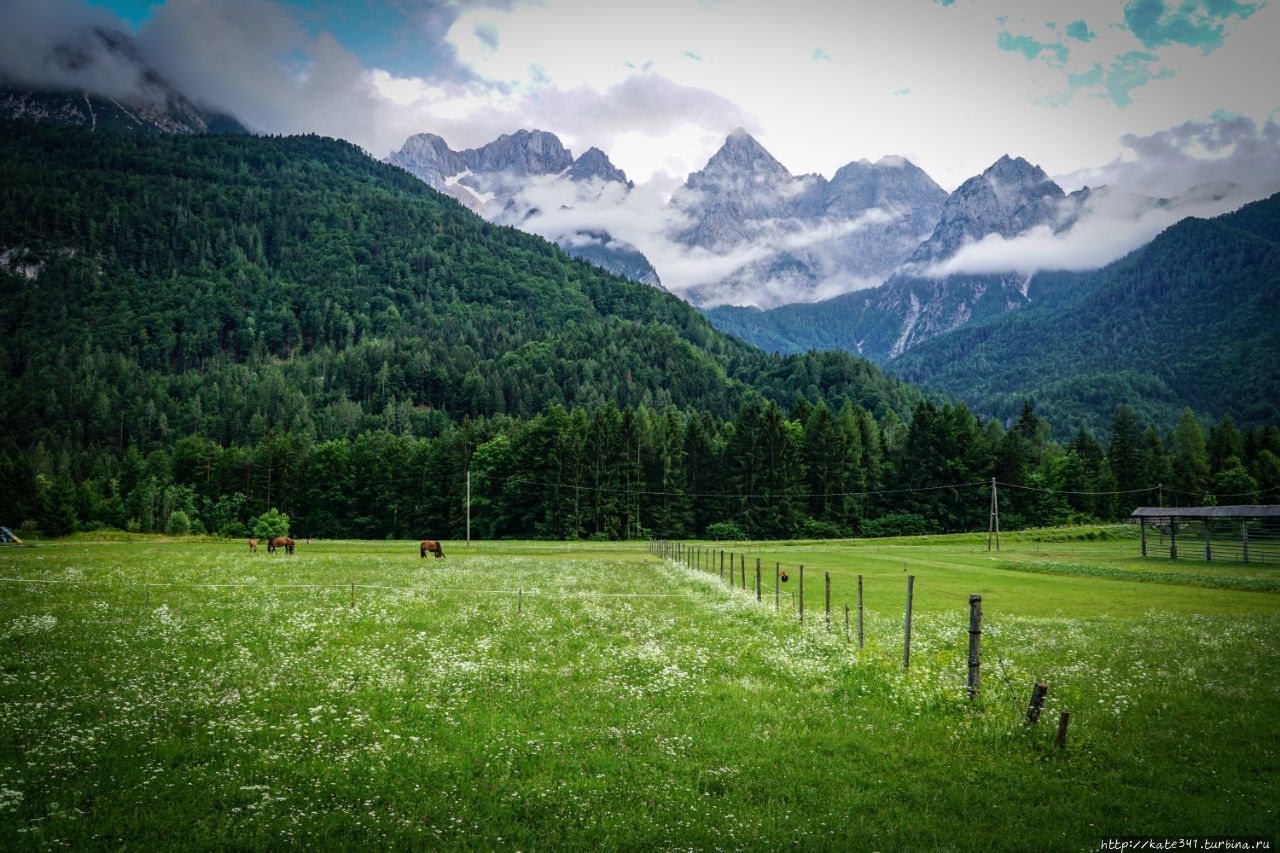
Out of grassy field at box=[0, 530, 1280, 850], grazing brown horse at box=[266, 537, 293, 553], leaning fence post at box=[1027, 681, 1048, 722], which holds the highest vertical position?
leaning fence post at box=[1027, 681, 1048, 722]

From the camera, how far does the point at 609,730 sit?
1387cm

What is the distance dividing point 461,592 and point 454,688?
20.3 m

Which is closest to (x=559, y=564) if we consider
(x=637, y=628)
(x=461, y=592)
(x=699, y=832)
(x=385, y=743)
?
(x=461, y=592)

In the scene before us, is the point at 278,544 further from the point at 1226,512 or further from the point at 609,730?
the point at 1226,512

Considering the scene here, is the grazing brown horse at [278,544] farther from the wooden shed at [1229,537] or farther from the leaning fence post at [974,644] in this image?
the wooden shed at [1229,537]

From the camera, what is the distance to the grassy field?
1003cm

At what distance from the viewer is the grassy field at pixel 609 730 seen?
10.0 meters

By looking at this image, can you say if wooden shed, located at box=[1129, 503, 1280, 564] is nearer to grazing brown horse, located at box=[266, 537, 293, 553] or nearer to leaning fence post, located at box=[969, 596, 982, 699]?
leaning fence post, located at box=[969, 596, 982, 699]

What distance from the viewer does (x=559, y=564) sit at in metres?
59.8

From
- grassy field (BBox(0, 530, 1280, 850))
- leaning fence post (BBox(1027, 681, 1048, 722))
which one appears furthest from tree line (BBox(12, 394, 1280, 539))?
leaning fence post (BBox(1027, 681, 1048, 722))

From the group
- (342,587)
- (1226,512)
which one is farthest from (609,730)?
(1226,512)

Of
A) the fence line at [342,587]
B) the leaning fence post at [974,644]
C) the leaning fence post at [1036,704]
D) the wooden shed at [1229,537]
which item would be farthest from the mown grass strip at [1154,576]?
the leaning fence post at [1036,704]

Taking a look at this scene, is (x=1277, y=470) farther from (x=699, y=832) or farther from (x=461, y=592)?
(x=699, y=832)

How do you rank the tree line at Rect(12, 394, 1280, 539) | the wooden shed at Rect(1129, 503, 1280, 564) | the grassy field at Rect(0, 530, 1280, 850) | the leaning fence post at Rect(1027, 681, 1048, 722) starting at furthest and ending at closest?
the tree line at Rect(12, 394, 1280, 539) → the wooden shed at Rect(1129, 503, 1280, 564) → the leaning fence post at Rect(1027, 681, 1048, 722) → the grassy field at Rect(0, 530, 1280, 850)
